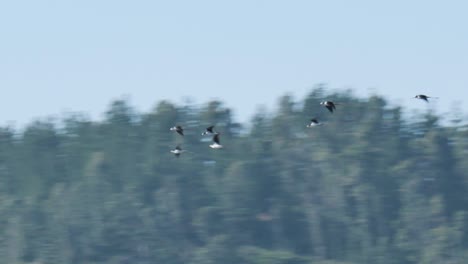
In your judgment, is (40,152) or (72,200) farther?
(40,152)

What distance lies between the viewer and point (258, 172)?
79.3 metres

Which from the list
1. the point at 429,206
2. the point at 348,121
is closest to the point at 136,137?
the point at 348,121

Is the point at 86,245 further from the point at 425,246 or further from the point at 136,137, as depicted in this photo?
the point at 425,246

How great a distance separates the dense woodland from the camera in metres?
74.2

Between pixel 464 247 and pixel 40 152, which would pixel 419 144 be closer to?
pixel 464 247

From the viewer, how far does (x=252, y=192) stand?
257 ft

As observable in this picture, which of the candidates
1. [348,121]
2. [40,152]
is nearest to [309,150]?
[348,121]

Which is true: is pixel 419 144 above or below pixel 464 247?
above

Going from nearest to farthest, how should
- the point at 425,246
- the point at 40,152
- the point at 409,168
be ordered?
the point at 425,246, the point at 409,168, the point at 40,152

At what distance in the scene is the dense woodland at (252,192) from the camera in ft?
244

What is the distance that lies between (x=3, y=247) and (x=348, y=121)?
1817 cm

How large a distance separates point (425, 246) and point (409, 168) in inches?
254

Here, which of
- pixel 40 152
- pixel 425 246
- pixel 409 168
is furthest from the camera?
pixel 40 152

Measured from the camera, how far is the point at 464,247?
2899 inches
